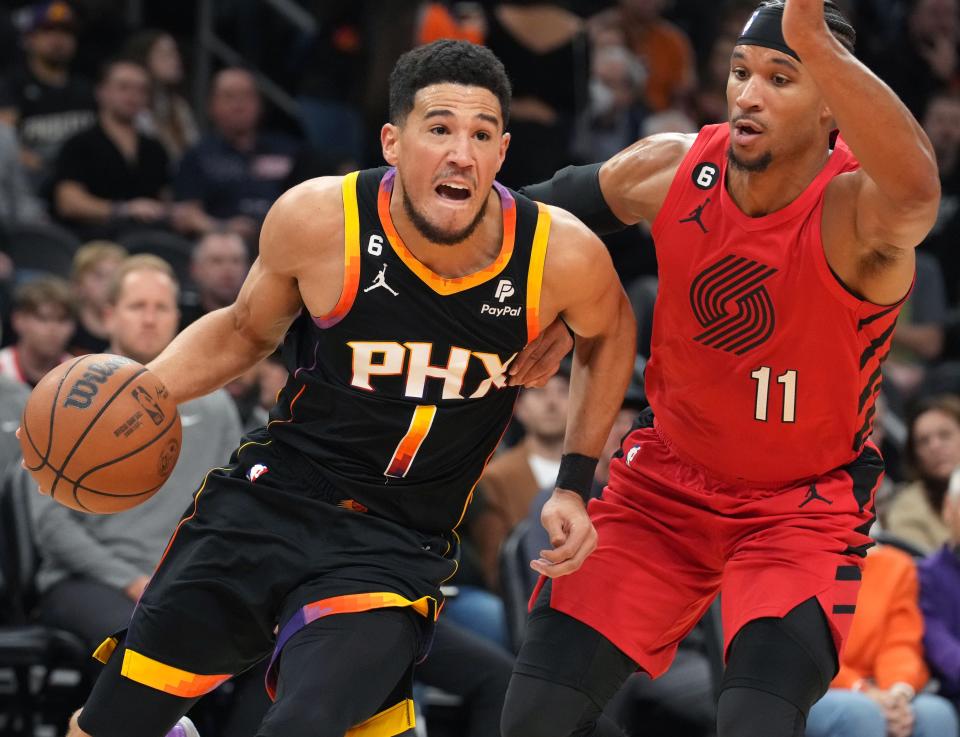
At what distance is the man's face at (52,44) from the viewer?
10273mm

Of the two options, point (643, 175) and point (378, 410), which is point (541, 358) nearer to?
point (378, 410)

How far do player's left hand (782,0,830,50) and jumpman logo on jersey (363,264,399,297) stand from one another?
124 centimetres

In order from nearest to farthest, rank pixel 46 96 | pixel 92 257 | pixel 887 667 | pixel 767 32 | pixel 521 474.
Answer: pixel 767 32, pixel 887 667, pixel 521 474, pixel 92 257, pixel 46 96

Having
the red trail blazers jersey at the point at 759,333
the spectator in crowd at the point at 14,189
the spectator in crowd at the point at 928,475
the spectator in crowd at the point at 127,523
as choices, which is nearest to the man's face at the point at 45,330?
the spectator in crowd at the point at 127,523

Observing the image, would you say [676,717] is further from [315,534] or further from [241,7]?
[241,7]

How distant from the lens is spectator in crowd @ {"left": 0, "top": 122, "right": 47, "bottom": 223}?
940cm

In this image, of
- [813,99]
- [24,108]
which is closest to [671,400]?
[813,99]

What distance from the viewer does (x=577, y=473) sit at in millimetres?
4457

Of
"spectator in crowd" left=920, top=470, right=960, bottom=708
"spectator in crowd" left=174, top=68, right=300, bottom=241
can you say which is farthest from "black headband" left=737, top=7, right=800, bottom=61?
"spectator in crowd" left=174, top=68, right=300, bottom=241

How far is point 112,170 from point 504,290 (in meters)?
5.89

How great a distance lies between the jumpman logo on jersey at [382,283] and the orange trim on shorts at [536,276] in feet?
1.23

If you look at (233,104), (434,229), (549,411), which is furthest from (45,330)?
(434,229)

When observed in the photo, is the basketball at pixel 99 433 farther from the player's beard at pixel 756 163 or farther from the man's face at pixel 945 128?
the man's face at pixel 945 128

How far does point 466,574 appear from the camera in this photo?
7.18 meters
